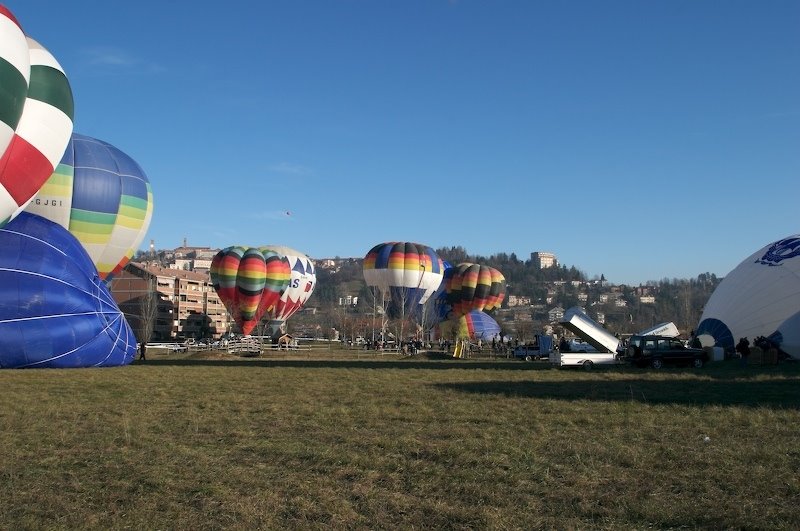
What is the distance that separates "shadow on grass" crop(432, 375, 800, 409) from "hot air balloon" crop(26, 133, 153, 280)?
1932cm

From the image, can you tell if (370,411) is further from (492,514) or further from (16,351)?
(16,351)

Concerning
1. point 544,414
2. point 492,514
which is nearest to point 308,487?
point 492,514

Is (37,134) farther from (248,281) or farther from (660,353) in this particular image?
(248,281)

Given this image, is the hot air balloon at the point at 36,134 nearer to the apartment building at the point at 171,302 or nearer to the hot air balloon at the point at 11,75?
the hot air balloon at the point at 11,75

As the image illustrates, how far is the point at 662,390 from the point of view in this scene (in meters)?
17.1

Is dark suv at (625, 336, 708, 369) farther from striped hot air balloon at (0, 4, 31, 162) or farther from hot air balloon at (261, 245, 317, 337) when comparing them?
hot air balloon at (261, 245, 317, 337)

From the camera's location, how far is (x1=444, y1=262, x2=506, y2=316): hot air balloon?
66438 millimetres

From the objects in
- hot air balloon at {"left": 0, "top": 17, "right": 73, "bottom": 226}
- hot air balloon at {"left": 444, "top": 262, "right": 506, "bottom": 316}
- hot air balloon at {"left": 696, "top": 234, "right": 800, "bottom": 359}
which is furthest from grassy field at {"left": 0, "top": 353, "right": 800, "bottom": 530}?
hot air balloon at {"left": 444, "top": 262, "right": 506, "bottom": 316}

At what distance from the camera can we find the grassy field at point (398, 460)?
6.15m

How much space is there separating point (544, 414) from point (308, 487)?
6.33 m

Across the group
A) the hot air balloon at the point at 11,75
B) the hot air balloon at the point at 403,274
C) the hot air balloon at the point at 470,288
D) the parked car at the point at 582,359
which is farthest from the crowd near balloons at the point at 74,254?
the hot air balloon at the point at 470,288

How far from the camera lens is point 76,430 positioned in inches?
423

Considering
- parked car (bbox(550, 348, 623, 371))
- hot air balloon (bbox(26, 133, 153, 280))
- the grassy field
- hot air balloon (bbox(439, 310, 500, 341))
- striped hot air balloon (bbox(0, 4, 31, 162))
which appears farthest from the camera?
hot air balloon (bbox(439, 310, 500, 341))

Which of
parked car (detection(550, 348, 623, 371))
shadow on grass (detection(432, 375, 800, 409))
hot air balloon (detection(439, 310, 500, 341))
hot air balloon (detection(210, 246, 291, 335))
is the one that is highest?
hot air balloon (detection(210, 246, 291, 335))
